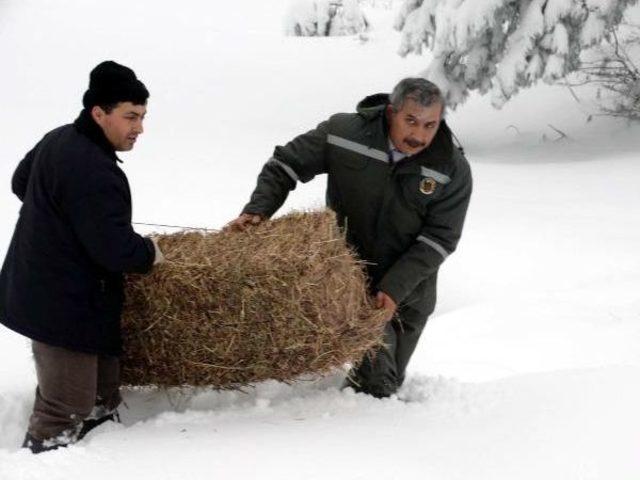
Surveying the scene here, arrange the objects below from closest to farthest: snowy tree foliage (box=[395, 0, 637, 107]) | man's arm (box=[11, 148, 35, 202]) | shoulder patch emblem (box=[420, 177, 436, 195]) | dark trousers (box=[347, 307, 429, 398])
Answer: man's arm (box=[11, 148, 35, 202]) → shoulder patch emblem (box=[420, 177, 436, 195]) → dark trousers (box=[347, 307, 429, 398]) → snowy tree foliage (box=[395, 0, 637, 107])

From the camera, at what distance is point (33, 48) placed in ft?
53.0

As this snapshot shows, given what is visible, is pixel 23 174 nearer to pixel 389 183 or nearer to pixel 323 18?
pixel 389 183

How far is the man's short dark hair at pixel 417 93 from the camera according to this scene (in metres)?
3.16

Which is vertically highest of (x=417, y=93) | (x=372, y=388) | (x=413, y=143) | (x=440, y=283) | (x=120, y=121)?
(x=417, y=93)

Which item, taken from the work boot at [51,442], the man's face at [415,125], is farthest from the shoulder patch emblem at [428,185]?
the work boot at [51,442]

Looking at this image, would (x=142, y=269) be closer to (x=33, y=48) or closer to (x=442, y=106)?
(x=442, y=106)

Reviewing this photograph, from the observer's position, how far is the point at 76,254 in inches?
112

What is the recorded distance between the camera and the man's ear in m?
2.81

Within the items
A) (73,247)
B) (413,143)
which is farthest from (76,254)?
(413,143)

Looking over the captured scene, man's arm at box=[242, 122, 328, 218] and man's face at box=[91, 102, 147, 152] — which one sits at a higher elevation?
man's face at box=[91, 102, 147, 152]

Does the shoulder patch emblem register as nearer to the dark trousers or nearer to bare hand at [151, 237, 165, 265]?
the dark trousers

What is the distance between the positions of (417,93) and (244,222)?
3.33ft

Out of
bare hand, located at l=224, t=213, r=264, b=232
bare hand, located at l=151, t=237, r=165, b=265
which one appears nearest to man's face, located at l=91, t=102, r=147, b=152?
bare hand, located at l=151, t=237, r=165, b=265

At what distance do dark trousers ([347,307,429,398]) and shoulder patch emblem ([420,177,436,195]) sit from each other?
2.34 ft
